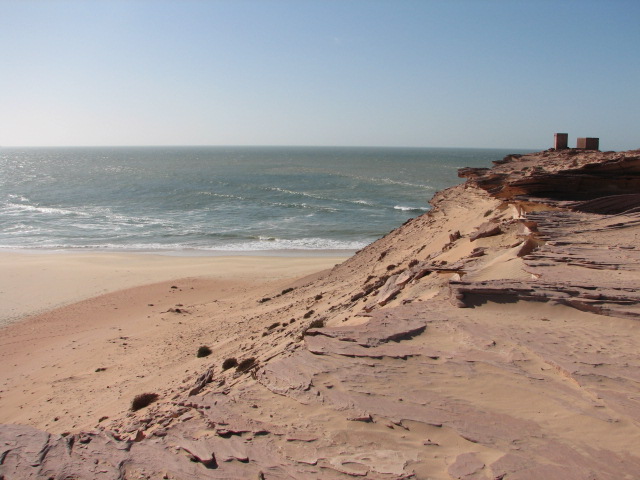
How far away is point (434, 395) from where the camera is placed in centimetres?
604

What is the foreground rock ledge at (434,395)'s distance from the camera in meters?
5.05

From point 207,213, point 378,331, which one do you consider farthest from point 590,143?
point 207,213

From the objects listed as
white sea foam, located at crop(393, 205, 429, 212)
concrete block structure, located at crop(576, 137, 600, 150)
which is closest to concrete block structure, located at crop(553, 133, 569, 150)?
concrete block structure, located at crop(576, 137, 600, 150)

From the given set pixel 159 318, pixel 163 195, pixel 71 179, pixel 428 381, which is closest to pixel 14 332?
pixel 159 318

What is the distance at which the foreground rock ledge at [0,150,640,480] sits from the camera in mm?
5047

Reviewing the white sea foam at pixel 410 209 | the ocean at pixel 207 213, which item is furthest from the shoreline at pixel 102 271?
the white sea foam at pixel 410 209

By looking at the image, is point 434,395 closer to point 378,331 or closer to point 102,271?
point 378,331

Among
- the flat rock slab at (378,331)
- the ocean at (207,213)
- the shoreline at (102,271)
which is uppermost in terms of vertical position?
the flat rock slab at (378,331)

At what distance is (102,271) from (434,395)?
23296 millimetres

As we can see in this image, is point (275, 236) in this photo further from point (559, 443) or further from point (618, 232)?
point (559, 443)

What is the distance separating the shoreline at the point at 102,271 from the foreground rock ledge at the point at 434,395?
43.6ft

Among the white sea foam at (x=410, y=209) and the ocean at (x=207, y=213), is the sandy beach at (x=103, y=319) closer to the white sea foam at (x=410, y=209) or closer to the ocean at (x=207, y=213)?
the ocean at (x=207, y=213)

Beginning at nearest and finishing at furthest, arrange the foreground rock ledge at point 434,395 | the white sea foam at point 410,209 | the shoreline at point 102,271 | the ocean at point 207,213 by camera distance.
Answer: the foreground rock ledge at point 434,395, the shoreline at point 102,271, the ocean at point 207,213, the white sea foam at point 410,209

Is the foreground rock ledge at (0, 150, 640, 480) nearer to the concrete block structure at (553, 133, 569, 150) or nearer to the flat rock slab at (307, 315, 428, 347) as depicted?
the flat rock slab at (307, 315, 428, 347)
